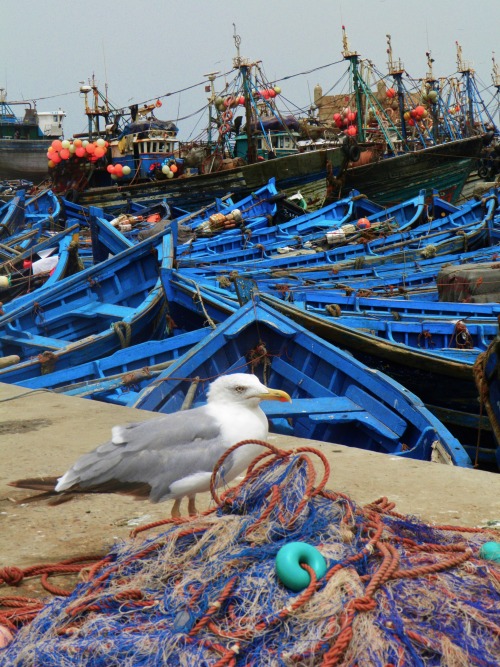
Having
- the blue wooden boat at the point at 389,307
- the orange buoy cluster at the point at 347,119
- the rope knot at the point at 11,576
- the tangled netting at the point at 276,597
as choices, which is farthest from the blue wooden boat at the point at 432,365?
the orange buoy cluster at the point at 347,119

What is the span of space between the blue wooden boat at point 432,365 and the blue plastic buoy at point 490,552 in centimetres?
516

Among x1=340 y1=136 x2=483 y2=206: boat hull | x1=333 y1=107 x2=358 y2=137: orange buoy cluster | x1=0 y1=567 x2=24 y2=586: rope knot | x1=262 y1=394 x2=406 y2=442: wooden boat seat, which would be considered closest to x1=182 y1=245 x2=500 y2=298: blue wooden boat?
x1=262 y1=394 x2=406 y2=442: wooden boat seat

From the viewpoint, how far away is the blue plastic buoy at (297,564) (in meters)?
2.18

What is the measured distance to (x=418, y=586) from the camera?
7.37ft

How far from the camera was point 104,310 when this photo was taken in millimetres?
11516

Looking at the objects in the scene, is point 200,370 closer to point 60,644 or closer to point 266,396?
point 266,396

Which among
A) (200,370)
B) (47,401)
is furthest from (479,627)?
(200,370)

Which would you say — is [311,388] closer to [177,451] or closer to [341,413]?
[341,413]

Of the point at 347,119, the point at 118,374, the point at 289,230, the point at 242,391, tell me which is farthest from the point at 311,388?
the point at 347,119

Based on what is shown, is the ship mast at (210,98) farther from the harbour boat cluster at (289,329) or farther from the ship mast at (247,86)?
the harbour boat cluster at (289,329)

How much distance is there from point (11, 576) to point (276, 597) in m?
1.33

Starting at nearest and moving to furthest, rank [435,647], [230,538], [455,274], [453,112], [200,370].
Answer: [435,647]
[230,538]
[200,370]
[455,274]
[453,112]

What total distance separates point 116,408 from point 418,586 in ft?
13.0

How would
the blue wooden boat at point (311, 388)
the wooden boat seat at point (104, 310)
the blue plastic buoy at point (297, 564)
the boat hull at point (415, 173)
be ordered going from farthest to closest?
1. the boat hull at point (415, 173)
2. the wooden boat seat at point (104, 310)
3. the blue wooden boat at point (311, 388)
4. the blue plastic buoy at point (297, 564)
